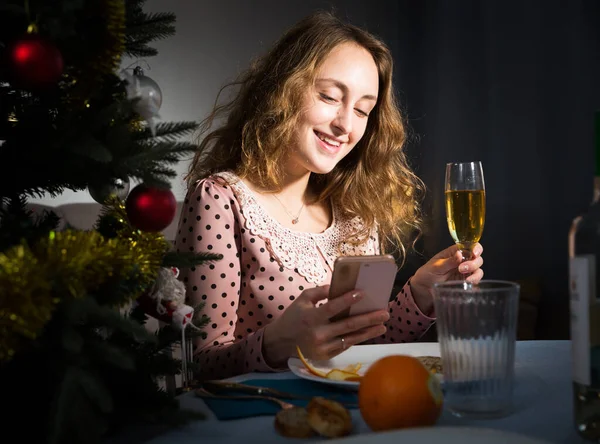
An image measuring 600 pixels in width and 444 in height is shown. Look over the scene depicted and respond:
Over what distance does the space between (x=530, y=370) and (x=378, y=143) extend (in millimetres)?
1101

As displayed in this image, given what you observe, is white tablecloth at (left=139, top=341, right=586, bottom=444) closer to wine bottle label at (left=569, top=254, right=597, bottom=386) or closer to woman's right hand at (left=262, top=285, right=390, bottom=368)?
wine bottle label at (left=569, top=254, right=597, bottom=386)

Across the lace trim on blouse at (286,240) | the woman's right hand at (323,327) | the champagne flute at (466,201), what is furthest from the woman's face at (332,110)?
the woman's right hand at (323,327)

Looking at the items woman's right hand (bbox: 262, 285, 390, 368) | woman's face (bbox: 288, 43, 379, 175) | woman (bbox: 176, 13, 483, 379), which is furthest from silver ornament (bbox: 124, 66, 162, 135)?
woman's face (bbox: 288, 43, 379, 175)

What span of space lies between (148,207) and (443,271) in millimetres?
937

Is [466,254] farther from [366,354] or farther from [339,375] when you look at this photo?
[339,375]

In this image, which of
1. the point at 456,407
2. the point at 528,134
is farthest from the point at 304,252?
the point at 528,134

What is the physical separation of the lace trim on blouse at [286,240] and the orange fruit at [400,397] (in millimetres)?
976

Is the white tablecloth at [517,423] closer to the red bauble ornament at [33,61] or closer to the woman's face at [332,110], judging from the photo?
the red bauble ornament at [33,61]

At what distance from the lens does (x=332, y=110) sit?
1.76 m

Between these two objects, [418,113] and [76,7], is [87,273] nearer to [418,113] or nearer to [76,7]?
Answer: [76,7]

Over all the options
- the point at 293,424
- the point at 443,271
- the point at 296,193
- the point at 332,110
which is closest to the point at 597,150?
the point at 293,424

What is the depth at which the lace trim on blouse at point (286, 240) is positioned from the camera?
169 centimetres

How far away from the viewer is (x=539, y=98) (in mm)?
3453

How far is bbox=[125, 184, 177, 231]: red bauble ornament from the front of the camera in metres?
0.79
